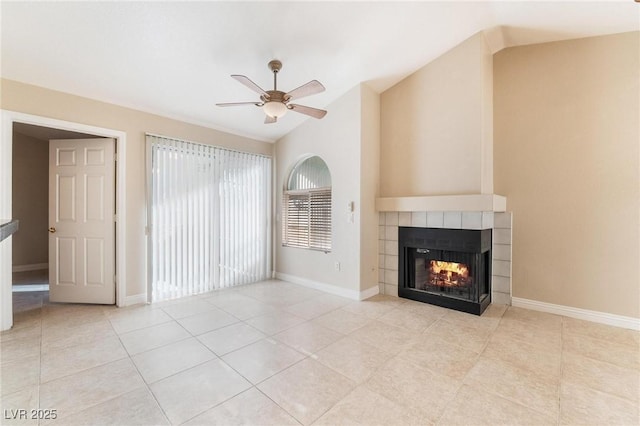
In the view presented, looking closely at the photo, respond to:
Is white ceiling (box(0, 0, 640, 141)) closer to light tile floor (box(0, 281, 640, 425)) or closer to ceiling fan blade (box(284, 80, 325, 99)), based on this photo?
ceiling fan blade (box(284, 80, 325, 99))

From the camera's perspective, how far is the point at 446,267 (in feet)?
11.8

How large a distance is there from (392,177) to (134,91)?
360 cm

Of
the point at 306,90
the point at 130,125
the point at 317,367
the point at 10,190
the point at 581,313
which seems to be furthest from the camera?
the point at 130,125

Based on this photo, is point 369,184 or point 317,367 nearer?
point 317,367

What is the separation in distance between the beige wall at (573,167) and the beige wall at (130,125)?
443 cm

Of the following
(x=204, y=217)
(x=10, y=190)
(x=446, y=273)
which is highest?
(x=10, y=190)

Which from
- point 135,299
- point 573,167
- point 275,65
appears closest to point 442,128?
point 573,167

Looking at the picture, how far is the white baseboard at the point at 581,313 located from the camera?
287 centimetres

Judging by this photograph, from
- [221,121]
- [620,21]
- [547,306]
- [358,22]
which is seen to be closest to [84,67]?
[221,121]

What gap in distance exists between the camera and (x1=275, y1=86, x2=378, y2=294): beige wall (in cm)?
379

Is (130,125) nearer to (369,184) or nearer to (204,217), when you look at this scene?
(204,217)

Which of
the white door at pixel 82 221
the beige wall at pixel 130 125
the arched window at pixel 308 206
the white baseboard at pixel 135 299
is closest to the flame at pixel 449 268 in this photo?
the arched window at pixel 308 206

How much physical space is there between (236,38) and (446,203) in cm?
295

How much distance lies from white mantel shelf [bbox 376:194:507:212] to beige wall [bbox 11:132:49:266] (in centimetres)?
726
